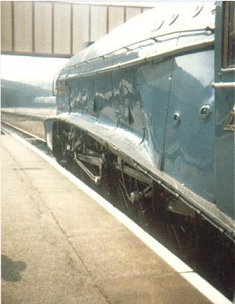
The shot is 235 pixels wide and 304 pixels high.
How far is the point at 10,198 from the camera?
234 inches

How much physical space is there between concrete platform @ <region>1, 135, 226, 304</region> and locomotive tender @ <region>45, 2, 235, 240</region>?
22.6 inches

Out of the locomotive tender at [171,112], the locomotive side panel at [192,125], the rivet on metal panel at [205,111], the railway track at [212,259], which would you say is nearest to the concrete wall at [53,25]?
the locomotive tender at [171,112]

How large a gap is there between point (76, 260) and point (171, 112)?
5.80ft

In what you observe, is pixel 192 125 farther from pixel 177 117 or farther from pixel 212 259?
pixel 212 259

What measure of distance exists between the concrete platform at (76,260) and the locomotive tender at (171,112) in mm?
573

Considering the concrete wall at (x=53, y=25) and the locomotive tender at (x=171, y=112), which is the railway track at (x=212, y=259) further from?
the concrete wall at (x=53, y=25)

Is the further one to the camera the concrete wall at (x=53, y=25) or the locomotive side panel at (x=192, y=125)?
the concrete wall at (x=53, y=25)

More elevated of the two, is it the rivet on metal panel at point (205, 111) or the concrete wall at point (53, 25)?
the concrete wall at point (53, 25)

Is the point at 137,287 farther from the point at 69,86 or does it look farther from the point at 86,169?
the point at 69,86

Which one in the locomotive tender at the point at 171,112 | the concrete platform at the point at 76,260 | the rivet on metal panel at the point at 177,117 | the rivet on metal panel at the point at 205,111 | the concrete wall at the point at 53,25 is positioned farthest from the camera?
the concrete wall at the point at 53,25

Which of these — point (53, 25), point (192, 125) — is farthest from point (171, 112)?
point (53, 25)

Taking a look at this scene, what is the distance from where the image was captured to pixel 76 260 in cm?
370

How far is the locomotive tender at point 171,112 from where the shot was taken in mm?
3305

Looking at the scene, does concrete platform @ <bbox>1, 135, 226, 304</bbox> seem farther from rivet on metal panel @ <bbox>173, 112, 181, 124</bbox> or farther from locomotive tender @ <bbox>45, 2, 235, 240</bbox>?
rivet on metal panel @ <bbox>173, 112, 181, 124</bbox>
